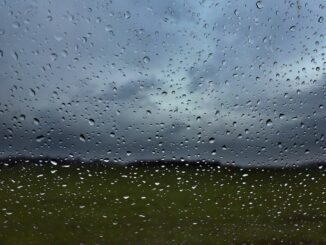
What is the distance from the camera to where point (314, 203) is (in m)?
4.14

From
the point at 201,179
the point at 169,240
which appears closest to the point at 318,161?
the point at 201,179

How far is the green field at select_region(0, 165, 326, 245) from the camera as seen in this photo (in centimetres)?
358

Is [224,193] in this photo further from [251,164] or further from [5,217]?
[5,217]

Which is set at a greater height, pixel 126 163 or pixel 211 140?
pixel 211 140

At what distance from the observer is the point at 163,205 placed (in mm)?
4480

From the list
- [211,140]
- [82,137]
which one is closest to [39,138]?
[82,137]

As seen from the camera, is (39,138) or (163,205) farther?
(163,205)

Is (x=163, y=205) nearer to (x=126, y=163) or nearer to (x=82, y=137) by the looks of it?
(x=126, y=163)

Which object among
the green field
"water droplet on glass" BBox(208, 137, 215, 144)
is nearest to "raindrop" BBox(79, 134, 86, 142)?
the green field

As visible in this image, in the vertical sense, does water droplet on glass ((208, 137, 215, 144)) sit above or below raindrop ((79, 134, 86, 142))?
above

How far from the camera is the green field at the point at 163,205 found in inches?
141

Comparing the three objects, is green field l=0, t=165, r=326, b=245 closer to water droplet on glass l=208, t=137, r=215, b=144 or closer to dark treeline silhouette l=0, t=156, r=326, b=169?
dark treeline silhouette l=0, t=156, r=326, b=169

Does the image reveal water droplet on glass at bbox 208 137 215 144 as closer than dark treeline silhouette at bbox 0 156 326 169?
No

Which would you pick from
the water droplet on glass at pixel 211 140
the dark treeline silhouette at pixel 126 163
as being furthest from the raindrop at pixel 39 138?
the water droplet on glass at pixel 211 140
